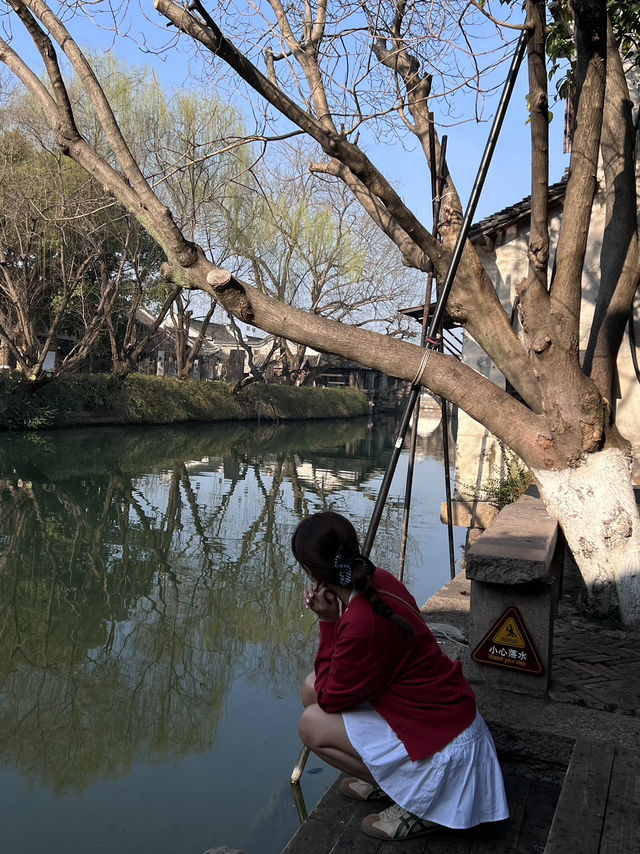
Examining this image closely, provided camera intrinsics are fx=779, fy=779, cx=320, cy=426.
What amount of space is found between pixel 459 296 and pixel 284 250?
90.8 ft

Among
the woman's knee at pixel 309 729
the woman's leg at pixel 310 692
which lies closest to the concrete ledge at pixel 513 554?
the woman's leg at pixel 310 692

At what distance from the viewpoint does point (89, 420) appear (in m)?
24.4

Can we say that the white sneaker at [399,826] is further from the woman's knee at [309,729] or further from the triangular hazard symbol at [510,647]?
the triangular hazard symbol at [510,647]

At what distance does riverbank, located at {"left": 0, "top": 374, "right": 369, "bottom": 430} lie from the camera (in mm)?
21484

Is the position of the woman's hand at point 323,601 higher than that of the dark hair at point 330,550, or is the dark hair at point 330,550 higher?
the dark hair at point 330,550

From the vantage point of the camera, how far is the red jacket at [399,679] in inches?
97.3

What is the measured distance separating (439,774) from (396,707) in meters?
0.24

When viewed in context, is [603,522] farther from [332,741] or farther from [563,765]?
[332,741]

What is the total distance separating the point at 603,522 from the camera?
14.4 feet

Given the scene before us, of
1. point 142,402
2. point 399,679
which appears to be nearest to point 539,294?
point 399,679

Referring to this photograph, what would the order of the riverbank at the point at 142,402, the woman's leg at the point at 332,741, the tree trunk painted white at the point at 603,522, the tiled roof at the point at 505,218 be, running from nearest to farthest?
the woman's leg at the point at 332,741 < the tree trunk painted white at the point at 603,522 < the tiled roof at the point at 505,218 < the riverbank at the point at 142,402

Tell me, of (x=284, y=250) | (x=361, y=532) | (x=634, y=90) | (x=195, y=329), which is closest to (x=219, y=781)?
(x=361, y=532)

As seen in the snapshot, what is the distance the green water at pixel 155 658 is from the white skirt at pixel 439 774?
1179 millimetres

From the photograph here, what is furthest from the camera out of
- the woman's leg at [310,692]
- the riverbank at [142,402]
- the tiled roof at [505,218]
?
the riverbank at [142,402]
